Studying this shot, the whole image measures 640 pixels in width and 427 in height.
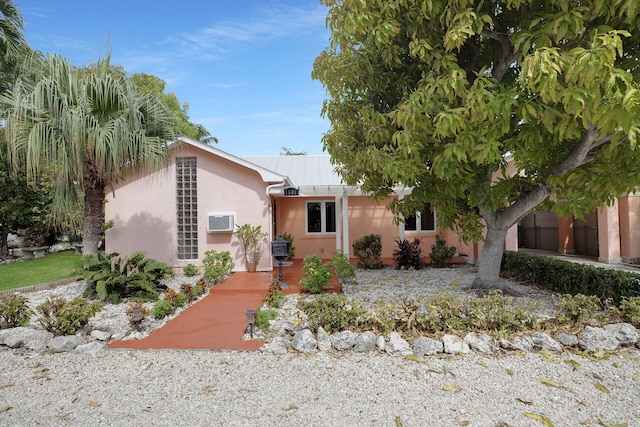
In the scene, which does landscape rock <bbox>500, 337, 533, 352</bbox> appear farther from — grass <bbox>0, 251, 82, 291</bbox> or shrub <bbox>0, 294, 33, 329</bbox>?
grass <bbox>0, 251, 82, 291</bbox>

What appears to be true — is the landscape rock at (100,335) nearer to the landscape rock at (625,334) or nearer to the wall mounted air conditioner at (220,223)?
the wall mounted air conditioner at (220,223)

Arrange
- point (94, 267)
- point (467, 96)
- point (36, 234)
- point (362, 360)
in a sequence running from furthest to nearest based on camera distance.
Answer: point (36, 234) → point (94, 267) → point (467, 96) → point (362, 360)

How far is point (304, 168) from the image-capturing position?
1539 centimetres

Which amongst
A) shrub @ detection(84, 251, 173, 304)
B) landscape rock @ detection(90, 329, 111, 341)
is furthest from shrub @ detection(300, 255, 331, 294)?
landscape rock @ detection(90, 329, 111, 341)

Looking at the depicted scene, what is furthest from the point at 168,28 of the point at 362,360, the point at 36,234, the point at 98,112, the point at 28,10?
the point at 36,234

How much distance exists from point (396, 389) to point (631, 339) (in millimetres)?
3369

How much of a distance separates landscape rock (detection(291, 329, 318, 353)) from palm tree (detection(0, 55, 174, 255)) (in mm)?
5526

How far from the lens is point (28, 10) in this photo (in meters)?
10.8

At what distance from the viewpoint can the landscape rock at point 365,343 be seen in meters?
4.62

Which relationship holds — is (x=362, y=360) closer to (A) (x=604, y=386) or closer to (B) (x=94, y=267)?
(A) (x=604, y=386)

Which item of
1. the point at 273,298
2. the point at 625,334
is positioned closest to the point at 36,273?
the point at 273,298

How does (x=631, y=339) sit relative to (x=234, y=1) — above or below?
below

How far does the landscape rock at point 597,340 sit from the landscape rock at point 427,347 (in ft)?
6.05

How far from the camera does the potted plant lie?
10.6 meters
